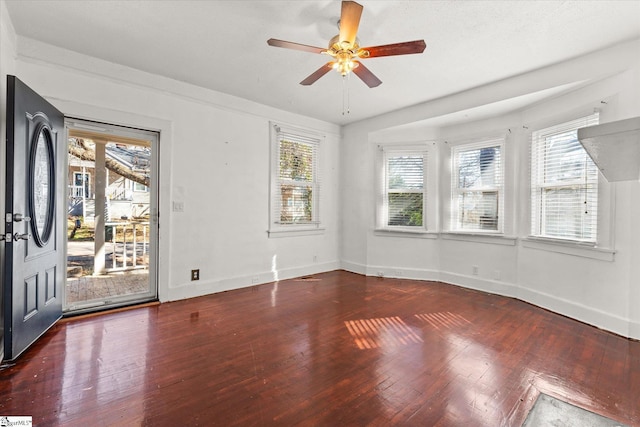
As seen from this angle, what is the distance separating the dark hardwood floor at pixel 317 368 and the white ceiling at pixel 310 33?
111 inches

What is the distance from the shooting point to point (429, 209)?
200 inches

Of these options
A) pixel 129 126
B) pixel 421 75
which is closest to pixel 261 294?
pixel 129 126

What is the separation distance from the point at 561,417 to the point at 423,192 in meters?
3.73

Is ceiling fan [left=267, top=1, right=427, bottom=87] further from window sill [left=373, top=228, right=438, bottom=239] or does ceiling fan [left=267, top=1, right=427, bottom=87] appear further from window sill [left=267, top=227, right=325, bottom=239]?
window sill [left=373, top=228, right=438, bottom=239]

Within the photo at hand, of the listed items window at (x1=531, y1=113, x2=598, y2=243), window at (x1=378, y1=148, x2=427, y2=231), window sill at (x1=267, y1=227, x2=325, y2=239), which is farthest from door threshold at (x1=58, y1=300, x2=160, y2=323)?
window at (x1=531, y1=113, x2=598, y2=243)

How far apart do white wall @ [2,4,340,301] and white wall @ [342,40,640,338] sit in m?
1.32

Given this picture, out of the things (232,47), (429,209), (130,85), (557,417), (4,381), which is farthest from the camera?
(429,209)

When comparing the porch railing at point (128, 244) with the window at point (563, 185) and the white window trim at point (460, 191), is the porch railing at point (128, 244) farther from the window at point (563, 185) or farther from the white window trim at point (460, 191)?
the window at point (563, 185)

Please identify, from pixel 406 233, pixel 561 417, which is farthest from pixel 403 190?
pixel 561 417

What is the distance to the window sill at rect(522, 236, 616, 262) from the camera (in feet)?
10.3

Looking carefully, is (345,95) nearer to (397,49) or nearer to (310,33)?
(310,33)

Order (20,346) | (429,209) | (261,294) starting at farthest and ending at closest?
(429,209)
(261,294)
(20,346)

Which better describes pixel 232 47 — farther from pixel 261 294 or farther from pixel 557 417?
pixel 557 417

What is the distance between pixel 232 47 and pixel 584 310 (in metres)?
4.69
